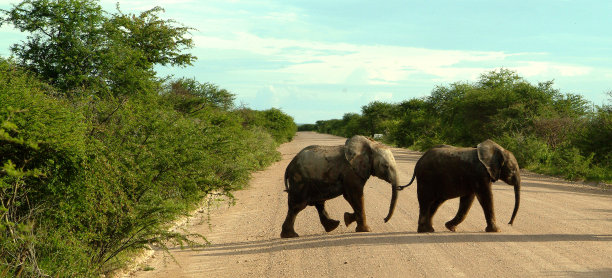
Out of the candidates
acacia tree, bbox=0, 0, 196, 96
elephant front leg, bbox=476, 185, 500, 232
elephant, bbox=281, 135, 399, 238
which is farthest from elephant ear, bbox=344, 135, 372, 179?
acacia tree, bbox=0, 0, 196, 96

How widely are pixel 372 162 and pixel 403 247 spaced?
1677 millimetres

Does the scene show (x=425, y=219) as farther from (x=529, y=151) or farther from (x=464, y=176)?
(x=529, y=151)

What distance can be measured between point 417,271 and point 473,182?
298 centimetres

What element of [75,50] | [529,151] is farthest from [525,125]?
[75,50]

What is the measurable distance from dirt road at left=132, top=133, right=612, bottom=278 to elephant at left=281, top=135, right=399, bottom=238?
0.59 meters

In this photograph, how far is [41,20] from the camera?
1830cm

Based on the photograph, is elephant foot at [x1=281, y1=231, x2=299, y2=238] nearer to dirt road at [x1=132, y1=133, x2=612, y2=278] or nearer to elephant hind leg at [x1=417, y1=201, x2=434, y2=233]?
dirt road at [x1=132, y1=133, x2=612, y2=278]

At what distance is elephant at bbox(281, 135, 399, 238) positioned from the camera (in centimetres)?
962

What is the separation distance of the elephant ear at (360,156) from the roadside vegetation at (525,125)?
1355cm

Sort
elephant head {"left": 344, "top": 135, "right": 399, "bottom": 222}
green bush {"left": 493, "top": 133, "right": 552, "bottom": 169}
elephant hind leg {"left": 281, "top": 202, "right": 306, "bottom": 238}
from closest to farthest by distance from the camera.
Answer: elephant head {"left": 344, "top": 135, "right": 399, "bottom": 222} < elephant hind leg {"left": 281, "top": 202, "right": 306, "bottom": 238} < green bush {"left": 493, "top": 133, "right": 552, "bottom": 169}

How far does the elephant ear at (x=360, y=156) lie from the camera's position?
379 inches

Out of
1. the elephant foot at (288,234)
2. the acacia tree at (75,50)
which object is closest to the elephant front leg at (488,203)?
the elephant foot at (288,234)

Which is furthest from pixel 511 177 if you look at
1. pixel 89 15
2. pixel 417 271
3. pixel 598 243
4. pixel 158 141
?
pixel 89 15

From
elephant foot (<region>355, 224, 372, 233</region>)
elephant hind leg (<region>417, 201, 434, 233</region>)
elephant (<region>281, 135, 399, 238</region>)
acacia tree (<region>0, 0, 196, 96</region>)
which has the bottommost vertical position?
elephant foot (<region>355, 224, 372, 233</region>)
